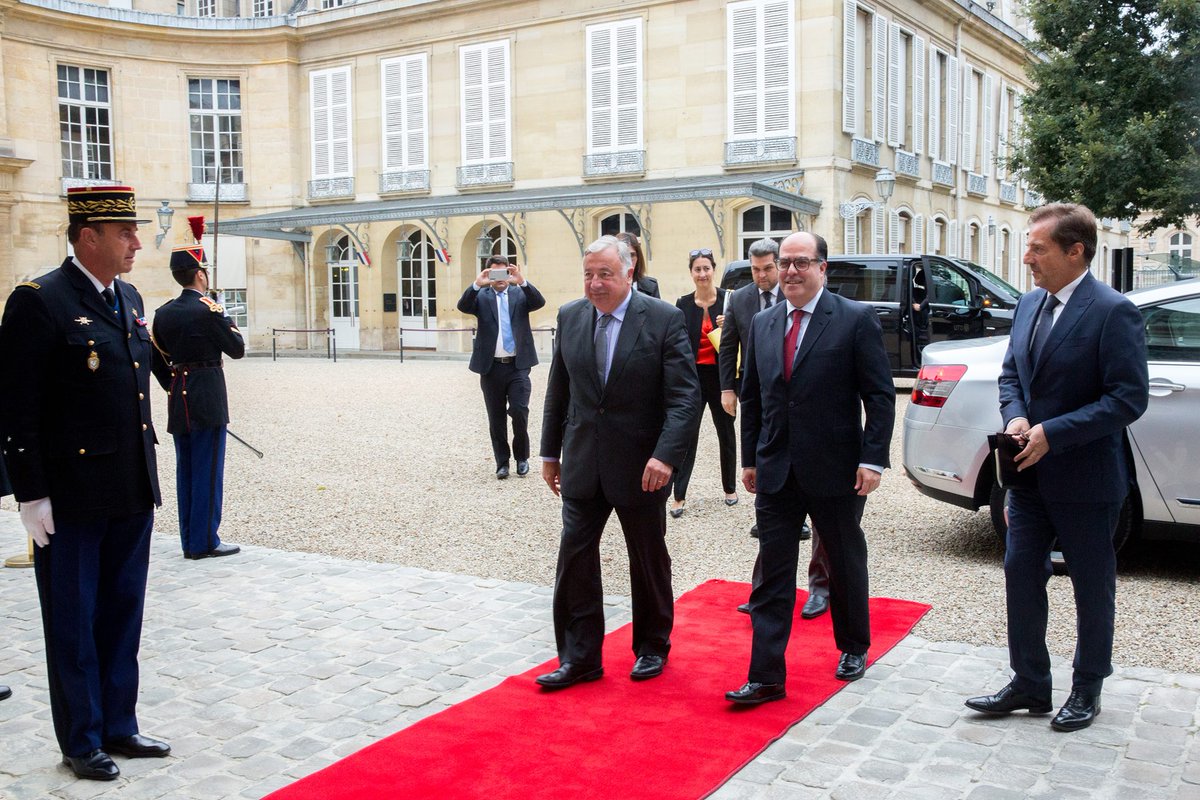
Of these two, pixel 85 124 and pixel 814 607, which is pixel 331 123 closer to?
pixel 85 124

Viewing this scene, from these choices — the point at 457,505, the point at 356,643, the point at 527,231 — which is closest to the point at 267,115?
A: the point at 527,231

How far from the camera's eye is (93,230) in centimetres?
401

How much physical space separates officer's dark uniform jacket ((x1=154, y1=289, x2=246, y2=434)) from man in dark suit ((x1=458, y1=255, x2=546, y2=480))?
2.94m

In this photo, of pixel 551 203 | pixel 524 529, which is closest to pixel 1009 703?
pixel 524 529

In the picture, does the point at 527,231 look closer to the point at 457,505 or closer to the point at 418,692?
the point at 457,505

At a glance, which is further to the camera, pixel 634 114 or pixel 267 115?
pixel 267 115

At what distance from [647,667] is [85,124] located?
30664 millimetres

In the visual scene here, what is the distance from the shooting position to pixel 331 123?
31.3 m

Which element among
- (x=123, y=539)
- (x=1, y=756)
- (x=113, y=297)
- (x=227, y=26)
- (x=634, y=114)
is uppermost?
(x=227, y=26)

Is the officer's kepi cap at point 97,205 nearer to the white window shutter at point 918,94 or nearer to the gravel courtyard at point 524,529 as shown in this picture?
the gravel courtyard at point 524,529

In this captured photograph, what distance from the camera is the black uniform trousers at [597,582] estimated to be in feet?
15.9

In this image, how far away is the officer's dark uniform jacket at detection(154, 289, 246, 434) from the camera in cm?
714

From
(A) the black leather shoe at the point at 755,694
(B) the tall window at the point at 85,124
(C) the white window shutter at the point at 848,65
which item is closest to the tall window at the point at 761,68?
(C) the white window shutter at the point at 848,65

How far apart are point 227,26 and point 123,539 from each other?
102 ft
